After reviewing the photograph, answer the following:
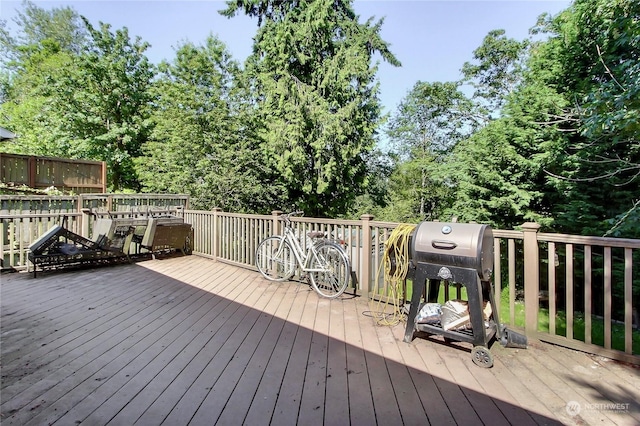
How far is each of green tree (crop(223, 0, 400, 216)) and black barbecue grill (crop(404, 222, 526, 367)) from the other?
703 cm

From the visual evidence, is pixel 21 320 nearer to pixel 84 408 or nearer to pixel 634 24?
pixel 84 408

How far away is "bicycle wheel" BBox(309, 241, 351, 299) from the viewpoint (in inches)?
148

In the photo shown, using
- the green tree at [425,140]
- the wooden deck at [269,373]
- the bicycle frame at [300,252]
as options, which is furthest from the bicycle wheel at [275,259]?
the green tree at [425,140]

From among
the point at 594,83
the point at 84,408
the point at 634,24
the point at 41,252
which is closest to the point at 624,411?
the point at 84,408

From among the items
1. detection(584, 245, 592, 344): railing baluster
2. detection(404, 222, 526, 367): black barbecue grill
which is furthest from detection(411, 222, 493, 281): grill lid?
detection(584, 245, 592, 344): railing baluster

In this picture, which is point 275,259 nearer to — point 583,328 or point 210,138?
point 210,138

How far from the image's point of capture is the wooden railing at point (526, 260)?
2355mm

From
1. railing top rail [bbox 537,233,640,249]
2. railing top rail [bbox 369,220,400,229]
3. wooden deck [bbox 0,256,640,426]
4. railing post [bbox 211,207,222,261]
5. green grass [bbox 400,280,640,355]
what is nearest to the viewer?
wooden deck [bbox 0,256,640,426]

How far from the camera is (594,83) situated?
655 centimetres

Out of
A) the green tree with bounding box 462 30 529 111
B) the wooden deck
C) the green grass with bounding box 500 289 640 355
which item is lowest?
the green grass with bounding box 500 289 640 355

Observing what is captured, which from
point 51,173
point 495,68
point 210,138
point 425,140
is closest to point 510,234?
point 210,138

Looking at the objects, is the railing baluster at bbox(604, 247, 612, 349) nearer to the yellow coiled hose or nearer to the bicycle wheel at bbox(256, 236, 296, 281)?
the yellow coiled hose

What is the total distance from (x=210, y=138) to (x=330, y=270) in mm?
6774

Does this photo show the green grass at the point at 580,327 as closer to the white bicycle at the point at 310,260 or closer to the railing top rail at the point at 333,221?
the white bicycle at the point at 310,260
